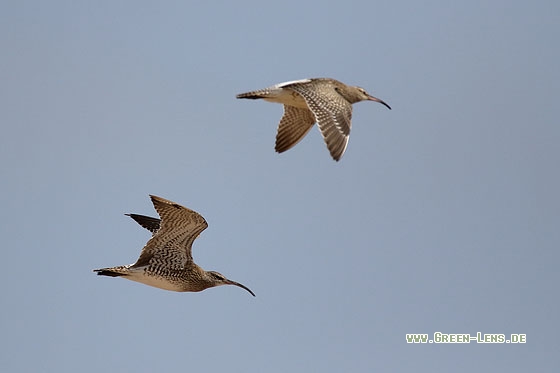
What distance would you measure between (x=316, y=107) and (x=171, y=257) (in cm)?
343

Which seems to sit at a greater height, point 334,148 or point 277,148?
point 277,148

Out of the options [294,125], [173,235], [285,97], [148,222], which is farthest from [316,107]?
[173,235]

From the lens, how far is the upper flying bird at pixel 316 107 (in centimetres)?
1705

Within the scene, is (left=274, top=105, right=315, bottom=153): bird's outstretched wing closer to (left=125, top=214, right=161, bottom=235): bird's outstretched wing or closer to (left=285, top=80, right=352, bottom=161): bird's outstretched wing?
(left=285, top=80, right=352, bottom=161): bird's outstretched wing

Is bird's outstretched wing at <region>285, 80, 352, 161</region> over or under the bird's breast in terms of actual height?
under

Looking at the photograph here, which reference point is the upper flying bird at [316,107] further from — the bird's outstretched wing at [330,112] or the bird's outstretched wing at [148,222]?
the bird's outstretched wing at [148,222]

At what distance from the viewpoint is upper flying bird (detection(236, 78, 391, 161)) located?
17.0 meters

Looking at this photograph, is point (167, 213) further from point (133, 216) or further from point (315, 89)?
point (315, 89)

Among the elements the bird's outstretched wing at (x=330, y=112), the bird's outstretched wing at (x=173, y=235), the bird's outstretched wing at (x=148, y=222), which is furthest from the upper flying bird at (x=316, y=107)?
the bird's outstretched wing at (x=148, y=222)

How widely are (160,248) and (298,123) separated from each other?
4.95 metres

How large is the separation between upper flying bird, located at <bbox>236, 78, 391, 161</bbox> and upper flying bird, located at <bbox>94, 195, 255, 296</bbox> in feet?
7.31

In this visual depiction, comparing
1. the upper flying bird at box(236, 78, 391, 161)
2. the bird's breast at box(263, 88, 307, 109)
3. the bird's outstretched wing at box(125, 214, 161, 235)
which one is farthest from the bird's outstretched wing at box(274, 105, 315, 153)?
the bird's outstretched wing at box(125, 214, 161, 235)

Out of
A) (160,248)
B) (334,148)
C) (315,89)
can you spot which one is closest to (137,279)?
(160,248)

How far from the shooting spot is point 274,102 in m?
18.6
